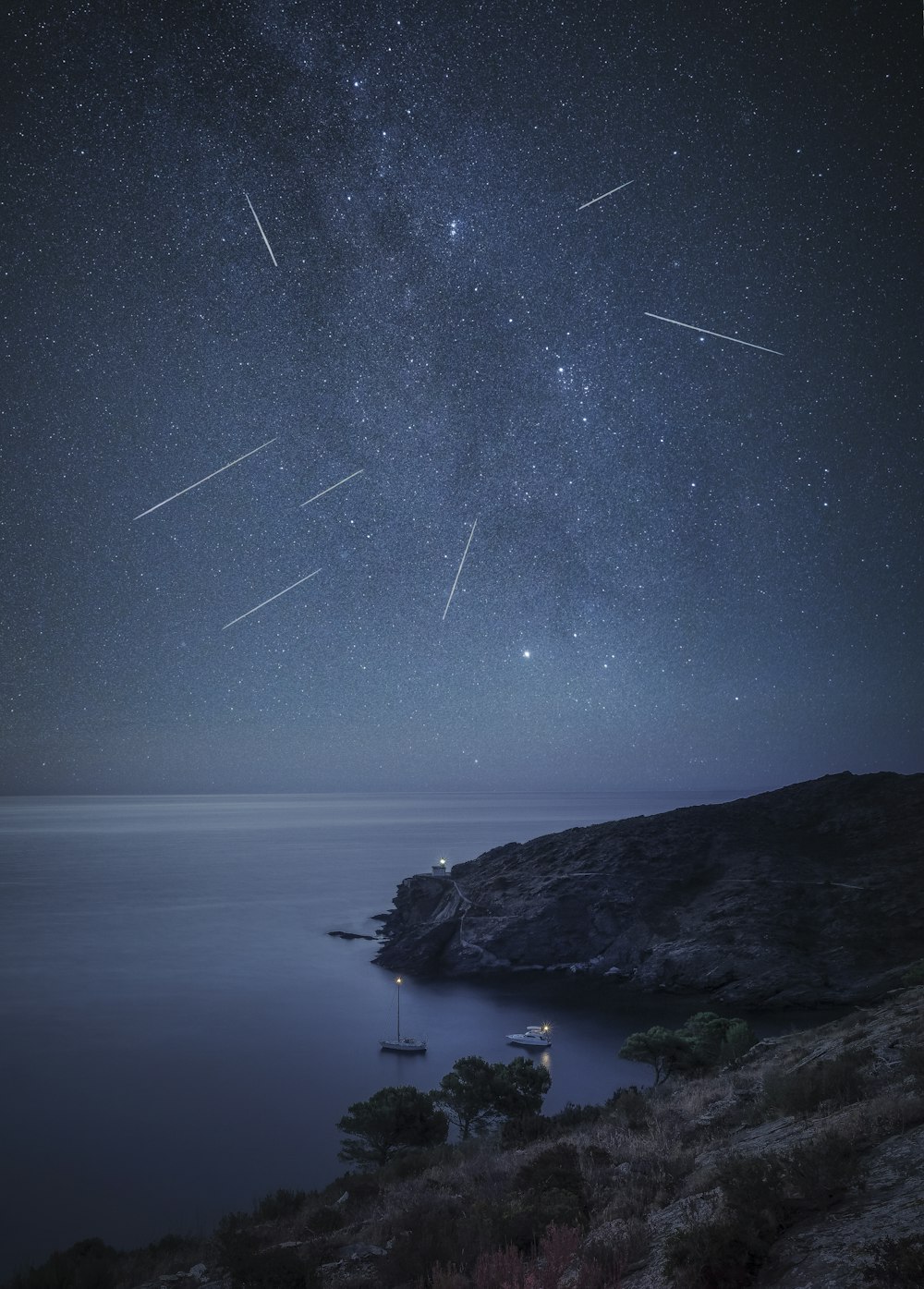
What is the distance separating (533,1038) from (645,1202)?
136 ft

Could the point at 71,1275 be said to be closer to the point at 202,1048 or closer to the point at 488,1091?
the point at 488,1091

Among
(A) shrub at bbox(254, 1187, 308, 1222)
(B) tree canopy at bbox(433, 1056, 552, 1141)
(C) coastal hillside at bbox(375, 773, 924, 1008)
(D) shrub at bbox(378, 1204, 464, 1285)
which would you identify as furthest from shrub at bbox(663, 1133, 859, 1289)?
(C) coastal hillside at bbox(375, 773, 924, 1008)

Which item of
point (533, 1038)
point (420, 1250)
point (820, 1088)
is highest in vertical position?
point (820, 1088)

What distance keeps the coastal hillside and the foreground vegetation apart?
3951 centimetres

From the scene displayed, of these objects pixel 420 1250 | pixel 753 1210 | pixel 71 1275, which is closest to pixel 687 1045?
pixel 71 1275

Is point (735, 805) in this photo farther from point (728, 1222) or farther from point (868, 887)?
point (728, 1222)

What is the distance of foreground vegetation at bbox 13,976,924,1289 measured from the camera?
234 inches

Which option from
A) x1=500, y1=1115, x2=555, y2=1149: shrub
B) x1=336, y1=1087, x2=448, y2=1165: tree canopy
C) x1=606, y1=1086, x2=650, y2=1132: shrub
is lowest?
x1=336, y1=1087, x2=448, y2=1165: tree canopy

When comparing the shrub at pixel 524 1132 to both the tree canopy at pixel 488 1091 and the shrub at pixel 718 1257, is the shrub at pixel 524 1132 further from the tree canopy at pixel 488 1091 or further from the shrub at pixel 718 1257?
the shrub at pixel 718 1257

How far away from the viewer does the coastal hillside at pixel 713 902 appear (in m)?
51.9

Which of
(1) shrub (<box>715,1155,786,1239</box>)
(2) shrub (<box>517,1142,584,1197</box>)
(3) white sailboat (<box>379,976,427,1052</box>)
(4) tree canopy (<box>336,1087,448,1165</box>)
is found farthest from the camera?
(3) white sailboat (<box>379,976,427,1052</box>)

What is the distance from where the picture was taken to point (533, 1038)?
45.0 meters

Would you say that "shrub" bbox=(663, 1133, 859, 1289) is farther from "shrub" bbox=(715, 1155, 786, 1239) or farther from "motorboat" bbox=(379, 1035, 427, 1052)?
"motorboat" bbox=(379, 1035, 427, 1052)

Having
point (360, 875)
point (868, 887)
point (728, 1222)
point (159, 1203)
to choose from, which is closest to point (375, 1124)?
point (159, 1203)
